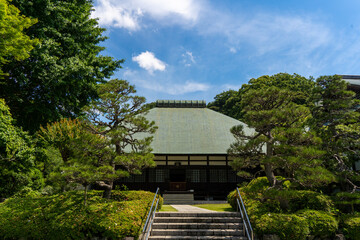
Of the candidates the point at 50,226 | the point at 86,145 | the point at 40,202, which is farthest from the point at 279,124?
the point at 40,202

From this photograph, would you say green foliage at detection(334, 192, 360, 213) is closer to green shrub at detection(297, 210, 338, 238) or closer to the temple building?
green shrub at detection(297, 210, 338, 238)

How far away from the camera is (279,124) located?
397 inches

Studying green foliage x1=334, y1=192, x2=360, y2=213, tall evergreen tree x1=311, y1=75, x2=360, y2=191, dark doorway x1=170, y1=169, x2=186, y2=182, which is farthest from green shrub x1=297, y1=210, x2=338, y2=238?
dark doorway x1=170, y1=169, x2=186, y2=182

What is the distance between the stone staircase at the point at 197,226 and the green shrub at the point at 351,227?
3934 millimetres

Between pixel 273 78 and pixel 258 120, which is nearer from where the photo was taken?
pixel 258 120

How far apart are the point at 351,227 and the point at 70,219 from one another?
35.1ft

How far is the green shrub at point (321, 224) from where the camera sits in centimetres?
860

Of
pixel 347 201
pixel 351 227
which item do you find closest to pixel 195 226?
pixel 351 227

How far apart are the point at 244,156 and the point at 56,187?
41.3ft

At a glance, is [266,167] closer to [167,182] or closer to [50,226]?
[50,226]

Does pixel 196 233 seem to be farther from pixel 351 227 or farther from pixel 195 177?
pixel 195 177

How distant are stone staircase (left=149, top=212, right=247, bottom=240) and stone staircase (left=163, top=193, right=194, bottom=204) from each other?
672 centimetres

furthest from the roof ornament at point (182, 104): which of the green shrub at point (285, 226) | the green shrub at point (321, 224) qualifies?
the green shrub at point (285, 226)

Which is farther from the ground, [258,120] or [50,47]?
[50,47]
